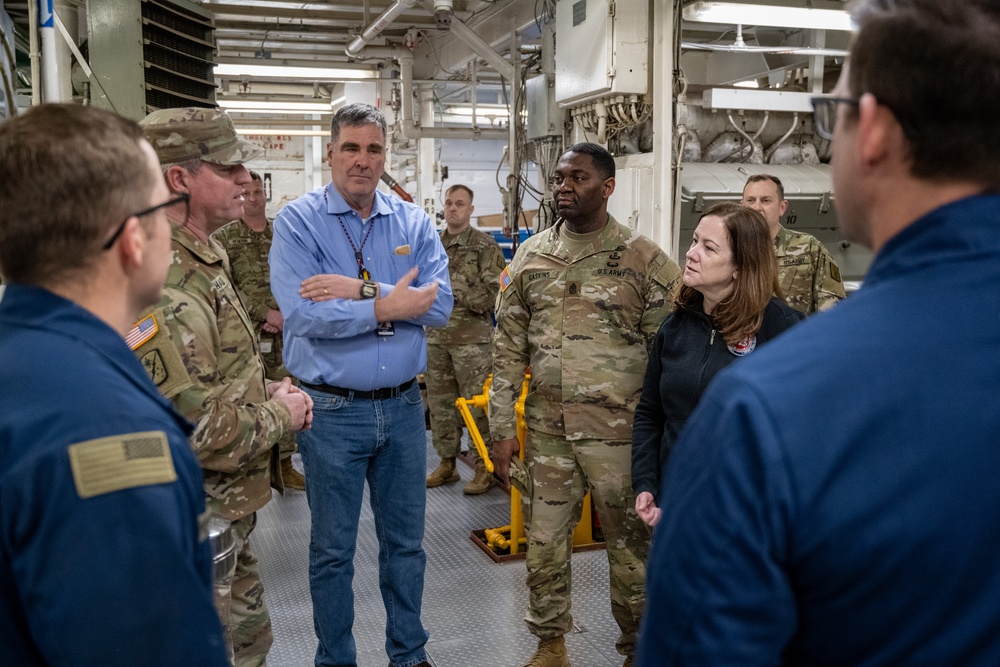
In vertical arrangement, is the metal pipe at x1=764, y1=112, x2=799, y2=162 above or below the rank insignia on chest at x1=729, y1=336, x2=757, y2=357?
above

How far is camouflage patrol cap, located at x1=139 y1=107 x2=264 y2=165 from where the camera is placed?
2100mm

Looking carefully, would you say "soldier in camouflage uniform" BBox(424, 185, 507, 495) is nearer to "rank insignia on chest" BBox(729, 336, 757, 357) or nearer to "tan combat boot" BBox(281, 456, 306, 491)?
"tan combat boot" BBox(281, 456, 306, 491)

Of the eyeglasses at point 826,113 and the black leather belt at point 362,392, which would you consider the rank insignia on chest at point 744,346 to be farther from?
the eyeglasses at point 826,113

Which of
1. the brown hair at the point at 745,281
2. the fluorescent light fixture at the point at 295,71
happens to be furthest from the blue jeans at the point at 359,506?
the fluorescent light fixture at the point at 295,71

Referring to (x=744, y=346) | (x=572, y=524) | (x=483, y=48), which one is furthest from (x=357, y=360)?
(x=483, y=48)

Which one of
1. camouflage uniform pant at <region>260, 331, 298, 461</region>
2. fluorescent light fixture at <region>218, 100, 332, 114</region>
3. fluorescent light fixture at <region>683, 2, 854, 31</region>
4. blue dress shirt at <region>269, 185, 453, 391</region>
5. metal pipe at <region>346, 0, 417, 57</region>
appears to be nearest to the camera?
blue dress shirt at <region>269, 185, 453, 391</region>

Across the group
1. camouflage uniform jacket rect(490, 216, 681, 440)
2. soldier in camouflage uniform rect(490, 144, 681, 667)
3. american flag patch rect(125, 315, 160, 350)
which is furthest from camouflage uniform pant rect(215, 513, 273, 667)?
camouflage uniform jacket rect(490, 216, 681, 440)

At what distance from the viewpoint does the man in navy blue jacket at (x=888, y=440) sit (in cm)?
80

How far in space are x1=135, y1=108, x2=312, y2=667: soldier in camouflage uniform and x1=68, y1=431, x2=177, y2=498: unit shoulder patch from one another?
993mm

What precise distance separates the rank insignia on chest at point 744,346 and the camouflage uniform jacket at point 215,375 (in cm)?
128

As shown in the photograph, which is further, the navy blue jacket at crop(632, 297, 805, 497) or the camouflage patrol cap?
the navy blue jacket at crop(632, 297, 805, 497)

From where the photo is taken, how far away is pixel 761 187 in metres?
4.45

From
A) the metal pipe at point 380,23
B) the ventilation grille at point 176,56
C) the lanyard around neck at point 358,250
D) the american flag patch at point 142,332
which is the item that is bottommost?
the american flag patch at point 142,332

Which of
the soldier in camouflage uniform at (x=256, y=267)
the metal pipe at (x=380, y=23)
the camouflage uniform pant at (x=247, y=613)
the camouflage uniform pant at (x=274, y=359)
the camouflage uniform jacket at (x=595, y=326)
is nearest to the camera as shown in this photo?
the camouflage uniform pant at (x=247, y=613)
